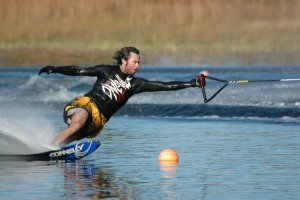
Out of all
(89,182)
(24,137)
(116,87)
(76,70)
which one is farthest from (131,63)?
(89,182)

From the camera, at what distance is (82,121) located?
15.6m

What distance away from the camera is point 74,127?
15.6 m

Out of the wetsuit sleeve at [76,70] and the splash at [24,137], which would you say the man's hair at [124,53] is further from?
the splash at [24,137]

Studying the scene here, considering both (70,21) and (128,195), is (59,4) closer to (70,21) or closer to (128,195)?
(70,21)

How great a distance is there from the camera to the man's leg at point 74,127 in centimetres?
1556

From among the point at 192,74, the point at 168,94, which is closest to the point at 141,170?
the point at 168,94

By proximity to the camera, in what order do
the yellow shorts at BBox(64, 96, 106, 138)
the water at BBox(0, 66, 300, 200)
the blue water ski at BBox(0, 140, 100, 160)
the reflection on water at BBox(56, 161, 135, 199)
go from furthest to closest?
the yellow shorts at BBox(64, 96, 106, 138)
the blue water ski at BBox(0, 140, 100, 160)
the water at BBox(0, 66, 300, 200)
the reflection on water at BBox(56, 161, 135, 199)

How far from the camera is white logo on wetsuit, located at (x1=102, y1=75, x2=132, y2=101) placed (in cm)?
1594

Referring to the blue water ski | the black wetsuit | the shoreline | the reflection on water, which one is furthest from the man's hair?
the shoreline

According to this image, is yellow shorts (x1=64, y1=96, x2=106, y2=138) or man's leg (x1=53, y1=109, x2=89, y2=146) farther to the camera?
yellow shorts (x1=64, y1=96, x2=106, y2=138)

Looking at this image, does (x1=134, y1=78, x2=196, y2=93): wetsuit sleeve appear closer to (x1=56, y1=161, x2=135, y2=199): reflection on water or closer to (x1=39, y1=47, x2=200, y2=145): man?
(x1=39, y1=47, x2=200, y2=145): man

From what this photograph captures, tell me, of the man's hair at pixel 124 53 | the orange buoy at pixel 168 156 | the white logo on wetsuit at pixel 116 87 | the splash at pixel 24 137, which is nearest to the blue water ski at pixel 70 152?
the splash at pixel 24 137

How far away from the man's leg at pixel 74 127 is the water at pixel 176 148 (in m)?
0.31

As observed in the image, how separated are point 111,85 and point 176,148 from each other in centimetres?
128
